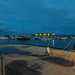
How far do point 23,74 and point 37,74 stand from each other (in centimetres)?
82

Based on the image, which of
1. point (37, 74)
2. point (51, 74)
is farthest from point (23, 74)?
point (51, 74)

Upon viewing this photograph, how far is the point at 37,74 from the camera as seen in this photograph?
13.2 ft

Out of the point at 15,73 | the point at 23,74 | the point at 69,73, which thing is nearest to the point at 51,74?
the point at 69,73

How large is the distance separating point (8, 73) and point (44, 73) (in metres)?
2.16

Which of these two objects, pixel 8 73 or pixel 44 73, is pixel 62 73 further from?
pixel 8 73

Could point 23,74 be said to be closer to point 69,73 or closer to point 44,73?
point 44,73

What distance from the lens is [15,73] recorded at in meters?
4.14

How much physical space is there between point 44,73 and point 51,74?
1.37 feet

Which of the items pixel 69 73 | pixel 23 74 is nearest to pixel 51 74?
pixel 69 73

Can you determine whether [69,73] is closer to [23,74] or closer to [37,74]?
[37,74]

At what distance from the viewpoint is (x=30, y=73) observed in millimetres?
4133

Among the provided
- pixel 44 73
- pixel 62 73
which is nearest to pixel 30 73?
pixel 44 73

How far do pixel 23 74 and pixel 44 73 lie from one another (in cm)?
126

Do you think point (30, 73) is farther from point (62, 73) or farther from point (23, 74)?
point (62, 73)
